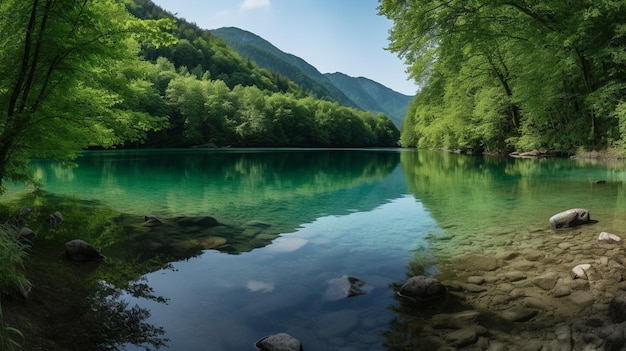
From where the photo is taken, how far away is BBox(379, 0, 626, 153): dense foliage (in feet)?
67.7

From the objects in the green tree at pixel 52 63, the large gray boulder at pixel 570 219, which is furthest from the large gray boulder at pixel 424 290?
the green tree at pixel 52 63

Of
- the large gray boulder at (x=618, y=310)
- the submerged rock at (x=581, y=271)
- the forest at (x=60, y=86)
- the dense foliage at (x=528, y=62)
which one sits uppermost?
the dense foliage at (x=528, y=62)

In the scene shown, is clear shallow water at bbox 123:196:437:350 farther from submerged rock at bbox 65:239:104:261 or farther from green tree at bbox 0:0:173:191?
green tree at bbox 0:0:173:191

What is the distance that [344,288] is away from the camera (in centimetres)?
712

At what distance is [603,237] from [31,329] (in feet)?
36.1

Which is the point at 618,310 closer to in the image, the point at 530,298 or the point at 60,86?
the point at 530,298

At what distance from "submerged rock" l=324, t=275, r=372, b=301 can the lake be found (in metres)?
0.10

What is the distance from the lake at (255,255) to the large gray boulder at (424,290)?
0.41m

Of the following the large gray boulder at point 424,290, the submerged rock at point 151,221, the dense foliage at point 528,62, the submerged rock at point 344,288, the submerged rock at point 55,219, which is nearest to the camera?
the large gray boulder at point 424,290

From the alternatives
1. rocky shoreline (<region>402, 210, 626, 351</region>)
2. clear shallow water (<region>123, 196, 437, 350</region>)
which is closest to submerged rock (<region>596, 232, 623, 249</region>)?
rocky shoreline (<region>402, 210, 626, 351</region>)

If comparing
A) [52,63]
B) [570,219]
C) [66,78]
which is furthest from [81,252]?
[570,219]

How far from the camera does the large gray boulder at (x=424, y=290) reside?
6520 mm

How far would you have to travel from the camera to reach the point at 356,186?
950 inches

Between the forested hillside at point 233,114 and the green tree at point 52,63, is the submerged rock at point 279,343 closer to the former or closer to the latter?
the green tree at point 52,63
